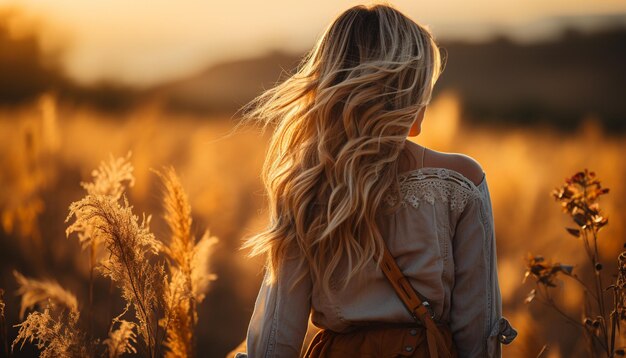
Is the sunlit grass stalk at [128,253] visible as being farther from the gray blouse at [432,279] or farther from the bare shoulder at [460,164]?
the bare shoulder at [460,164]

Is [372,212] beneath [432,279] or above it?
above

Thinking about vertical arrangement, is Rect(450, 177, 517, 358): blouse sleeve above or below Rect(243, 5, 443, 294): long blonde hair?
below

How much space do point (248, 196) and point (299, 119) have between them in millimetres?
4560

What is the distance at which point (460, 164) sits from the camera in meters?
2.08

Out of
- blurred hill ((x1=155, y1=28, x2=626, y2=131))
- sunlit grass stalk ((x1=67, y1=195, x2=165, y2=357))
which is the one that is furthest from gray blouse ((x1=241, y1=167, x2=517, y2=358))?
blurred hill ((x1=155, y1=28, x2=626, y2=131))

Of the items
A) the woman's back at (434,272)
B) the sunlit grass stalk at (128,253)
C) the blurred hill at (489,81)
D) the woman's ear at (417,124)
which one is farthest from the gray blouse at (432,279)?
the blurred hill at (489,81)

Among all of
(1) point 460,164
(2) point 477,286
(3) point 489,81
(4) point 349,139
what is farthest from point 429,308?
(3) point 489,81

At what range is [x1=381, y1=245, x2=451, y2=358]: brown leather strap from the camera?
1956 mm

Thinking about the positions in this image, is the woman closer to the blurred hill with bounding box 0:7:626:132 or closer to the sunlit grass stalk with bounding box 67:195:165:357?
A: the sunlit grass stalk with bounding box 67:195:165:357

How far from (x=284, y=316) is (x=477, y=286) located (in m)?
0.54

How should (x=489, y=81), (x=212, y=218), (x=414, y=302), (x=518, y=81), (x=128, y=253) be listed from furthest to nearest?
(x=518, y=81) < (x=489, y=81) < (x=212, y=218) < (x=128, y=253) < (x=414, y=302)

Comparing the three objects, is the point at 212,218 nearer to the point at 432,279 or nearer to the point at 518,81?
the point at 432,279

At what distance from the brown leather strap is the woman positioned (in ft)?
0.08

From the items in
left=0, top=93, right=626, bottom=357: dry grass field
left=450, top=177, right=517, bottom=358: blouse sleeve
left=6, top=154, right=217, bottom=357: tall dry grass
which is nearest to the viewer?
left=450, top=177, right=517, bottom=358: blouse sleeve
